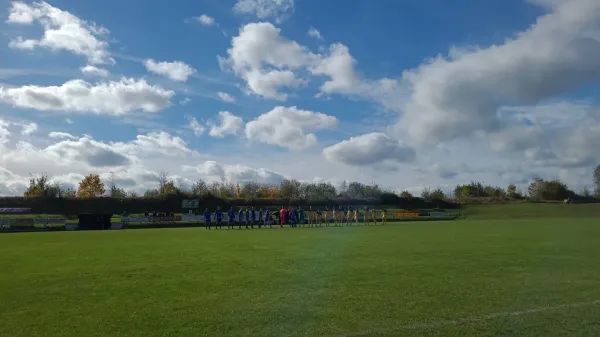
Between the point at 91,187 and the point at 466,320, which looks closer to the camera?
the point at 466,320

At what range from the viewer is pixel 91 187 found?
106688 millimetres

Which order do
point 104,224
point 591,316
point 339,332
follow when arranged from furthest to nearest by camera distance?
1. point 104,224
2. point 591,316
3. point 339,332

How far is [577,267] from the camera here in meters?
12.4

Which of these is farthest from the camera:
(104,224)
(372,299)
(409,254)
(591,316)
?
(104,224)

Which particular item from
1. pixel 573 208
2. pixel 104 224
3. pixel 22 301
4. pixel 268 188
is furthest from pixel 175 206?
pixel 22 301

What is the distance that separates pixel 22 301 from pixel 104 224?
4291 cm

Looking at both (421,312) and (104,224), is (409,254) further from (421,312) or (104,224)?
(104,224)

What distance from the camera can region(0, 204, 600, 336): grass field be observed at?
6.72m

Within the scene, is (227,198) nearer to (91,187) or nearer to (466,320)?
(91,187)

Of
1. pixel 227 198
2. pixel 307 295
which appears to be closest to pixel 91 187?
pixel 227 198

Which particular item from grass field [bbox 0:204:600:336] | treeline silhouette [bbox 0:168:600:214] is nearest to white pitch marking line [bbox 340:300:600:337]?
grass field [bbox 0:204:600:336]

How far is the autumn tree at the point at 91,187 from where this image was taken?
10591cm

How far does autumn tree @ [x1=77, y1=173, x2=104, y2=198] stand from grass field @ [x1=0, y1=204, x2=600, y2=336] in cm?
9847

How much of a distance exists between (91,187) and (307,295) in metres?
109
